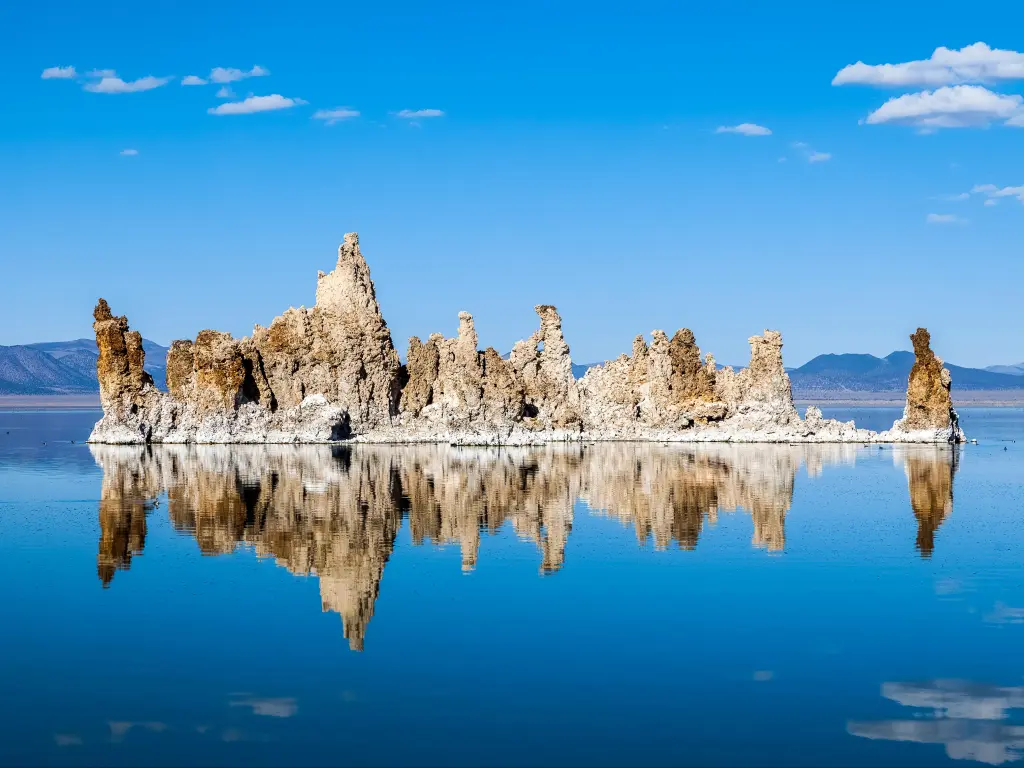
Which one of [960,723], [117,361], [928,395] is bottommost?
[960,723]

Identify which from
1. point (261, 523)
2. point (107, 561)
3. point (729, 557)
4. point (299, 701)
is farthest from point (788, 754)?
point (261, 523)

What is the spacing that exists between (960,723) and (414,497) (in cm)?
2976

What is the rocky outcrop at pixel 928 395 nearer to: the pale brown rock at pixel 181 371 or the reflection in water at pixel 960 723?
the pale brown rock at pixel 181 371

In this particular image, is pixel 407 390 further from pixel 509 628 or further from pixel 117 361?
pixel 509 628

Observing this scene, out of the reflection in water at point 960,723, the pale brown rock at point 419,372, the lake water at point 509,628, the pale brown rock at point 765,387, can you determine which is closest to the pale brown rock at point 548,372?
the pale brown rock at point 419,372

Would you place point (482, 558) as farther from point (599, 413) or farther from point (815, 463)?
point (599, 413)

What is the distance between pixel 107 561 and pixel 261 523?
734 cm

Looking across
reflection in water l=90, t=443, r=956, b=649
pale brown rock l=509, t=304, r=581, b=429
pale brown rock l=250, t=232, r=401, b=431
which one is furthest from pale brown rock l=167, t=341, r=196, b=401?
pale brown rock l=509, t=304, r=581, b=429

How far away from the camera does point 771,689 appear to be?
760 inches

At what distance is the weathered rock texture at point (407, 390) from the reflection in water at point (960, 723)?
205ft

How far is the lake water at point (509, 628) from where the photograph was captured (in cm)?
1708

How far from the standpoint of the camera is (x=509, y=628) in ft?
A: 77.4

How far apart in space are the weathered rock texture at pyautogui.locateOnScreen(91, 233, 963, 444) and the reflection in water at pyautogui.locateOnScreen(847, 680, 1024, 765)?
205ft

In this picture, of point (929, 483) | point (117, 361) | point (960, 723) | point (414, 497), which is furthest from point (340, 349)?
point (960, 723)
